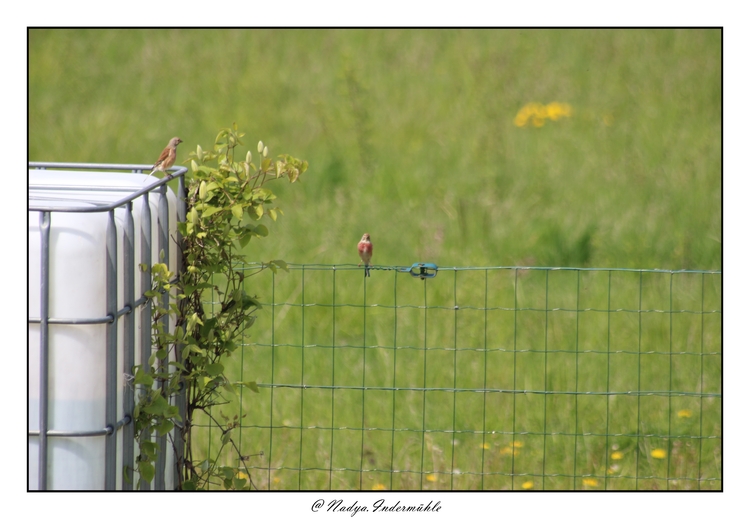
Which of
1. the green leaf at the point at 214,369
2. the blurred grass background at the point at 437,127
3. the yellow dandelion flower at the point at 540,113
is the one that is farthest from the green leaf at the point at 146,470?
the yellow dandelion flower at the point at 540,113

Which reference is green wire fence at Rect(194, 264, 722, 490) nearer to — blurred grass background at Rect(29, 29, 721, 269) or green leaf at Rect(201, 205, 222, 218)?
blurred grass background at Rect(29, 29, 721, 269)

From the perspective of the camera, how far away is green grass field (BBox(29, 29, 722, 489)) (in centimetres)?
537

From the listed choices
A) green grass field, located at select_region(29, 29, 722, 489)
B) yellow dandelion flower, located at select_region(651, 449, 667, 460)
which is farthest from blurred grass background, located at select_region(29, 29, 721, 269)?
yellow dandelion flower, located at select_region(651, 449, 667, 460)

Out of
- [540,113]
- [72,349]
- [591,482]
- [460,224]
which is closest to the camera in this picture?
[72,349]

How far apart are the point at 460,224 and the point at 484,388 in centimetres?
331

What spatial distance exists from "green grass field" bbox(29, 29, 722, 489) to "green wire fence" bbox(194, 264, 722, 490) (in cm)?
2

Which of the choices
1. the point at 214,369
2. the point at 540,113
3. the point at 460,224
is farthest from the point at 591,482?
the point at 540,113

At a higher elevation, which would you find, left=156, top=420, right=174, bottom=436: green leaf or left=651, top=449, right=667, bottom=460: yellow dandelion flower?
left=156, top=420, right=174, bottom=436: green leaf

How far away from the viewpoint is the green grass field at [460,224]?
537 cm

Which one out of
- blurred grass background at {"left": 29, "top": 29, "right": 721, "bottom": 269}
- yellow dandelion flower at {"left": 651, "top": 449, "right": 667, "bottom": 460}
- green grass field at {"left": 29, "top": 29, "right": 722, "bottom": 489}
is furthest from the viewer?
blurred grass background at {"left": 29, "top": 29, "right": 721, "bottom": 269}

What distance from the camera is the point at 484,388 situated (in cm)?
536

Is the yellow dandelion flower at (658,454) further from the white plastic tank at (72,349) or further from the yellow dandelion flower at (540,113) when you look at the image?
the yellow dandelion flower at (540,113)

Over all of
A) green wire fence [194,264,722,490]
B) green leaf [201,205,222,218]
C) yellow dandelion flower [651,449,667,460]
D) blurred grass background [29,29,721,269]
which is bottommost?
yellow dandelion flower [651,449,667,460]

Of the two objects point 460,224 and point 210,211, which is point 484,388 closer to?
point 210,211
